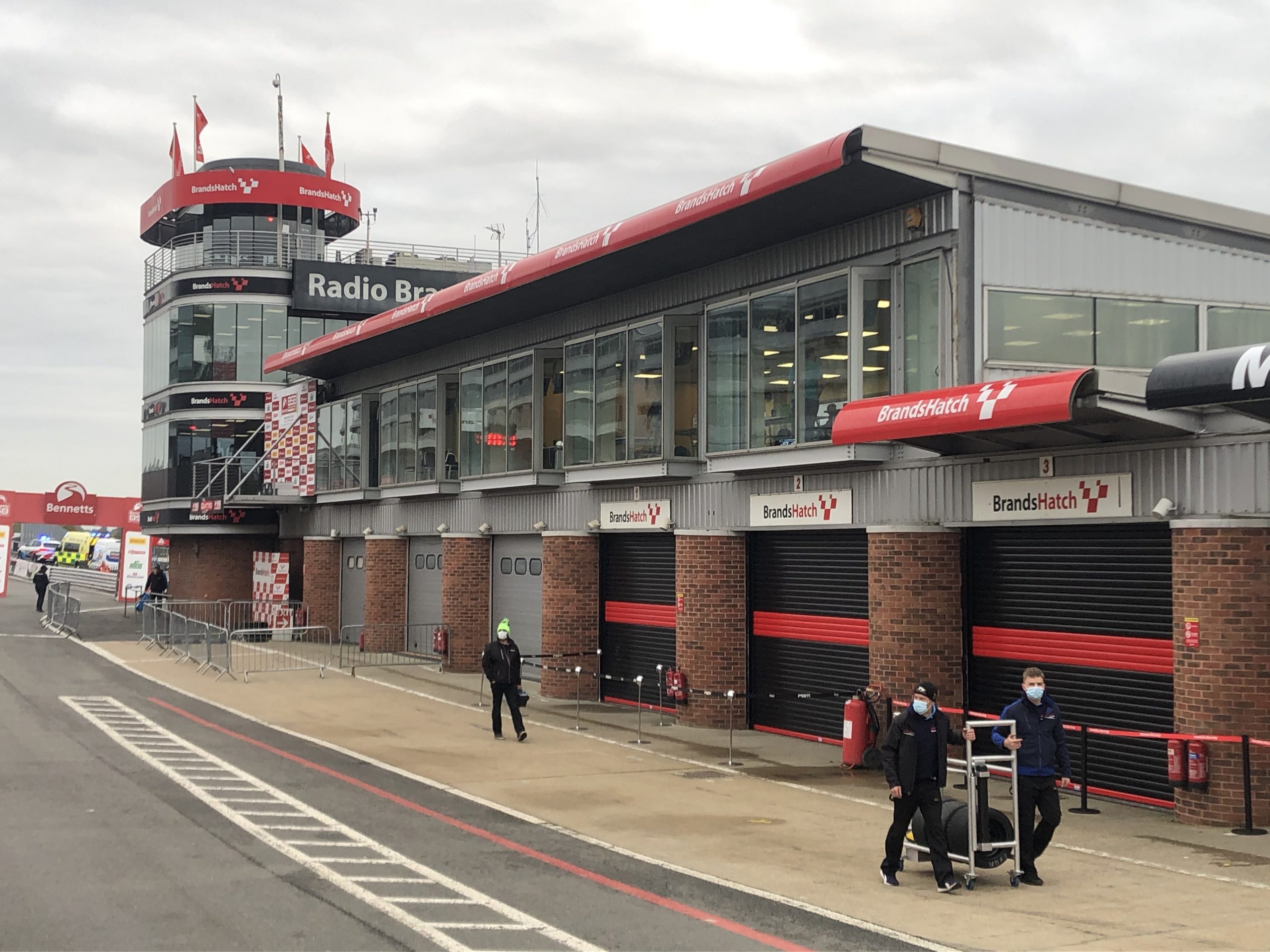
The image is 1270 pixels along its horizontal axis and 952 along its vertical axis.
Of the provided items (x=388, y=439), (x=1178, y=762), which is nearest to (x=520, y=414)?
(x=388, y=439)

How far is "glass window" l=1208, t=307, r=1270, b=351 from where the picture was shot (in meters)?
19.1

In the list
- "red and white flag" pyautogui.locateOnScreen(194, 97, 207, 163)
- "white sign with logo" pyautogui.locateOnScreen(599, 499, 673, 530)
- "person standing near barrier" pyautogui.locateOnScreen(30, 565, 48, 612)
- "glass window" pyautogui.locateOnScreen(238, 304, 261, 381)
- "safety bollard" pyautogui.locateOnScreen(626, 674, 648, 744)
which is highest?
"red and white flag" pyautogui.locateOnScreen(194, 97, 207, 163)

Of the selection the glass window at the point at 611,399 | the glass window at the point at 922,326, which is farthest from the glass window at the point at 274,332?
the glass window at the point at 922,326

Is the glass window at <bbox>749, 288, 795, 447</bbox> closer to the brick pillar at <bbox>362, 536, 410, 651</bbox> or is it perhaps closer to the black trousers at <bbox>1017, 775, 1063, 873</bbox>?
the black trousers at <bbox>1017, 775, 1063, 873</bbox>

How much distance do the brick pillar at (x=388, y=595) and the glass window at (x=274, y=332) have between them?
516 inches

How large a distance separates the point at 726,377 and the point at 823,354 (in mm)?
2677

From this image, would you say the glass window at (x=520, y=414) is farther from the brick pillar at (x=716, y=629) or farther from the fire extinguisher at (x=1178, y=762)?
the fire extinguisher at (x=1178, y=762)

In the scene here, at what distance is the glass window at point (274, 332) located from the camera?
1802 inches

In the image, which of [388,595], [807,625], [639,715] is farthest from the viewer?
[388,595]

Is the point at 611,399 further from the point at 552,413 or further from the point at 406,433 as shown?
the point at 406,433

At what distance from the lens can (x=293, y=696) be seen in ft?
82.8

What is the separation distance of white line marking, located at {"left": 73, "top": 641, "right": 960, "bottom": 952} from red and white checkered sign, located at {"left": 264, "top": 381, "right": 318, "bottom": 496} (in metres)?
13.6

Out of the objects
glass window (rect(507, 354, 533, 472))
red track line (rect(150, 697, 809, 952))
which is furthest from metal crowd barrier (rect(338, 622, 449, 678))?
red track line (rect(150, 697, 809, 952))

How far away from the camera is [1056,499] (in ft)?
52.0
